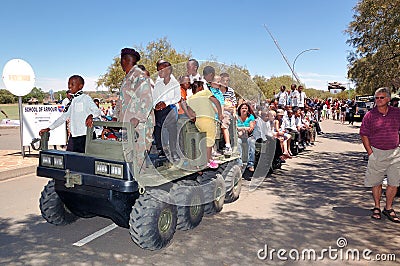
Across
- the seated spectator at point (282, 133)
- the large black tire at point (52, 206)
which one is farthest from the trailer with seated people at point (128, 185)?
the seated spectator at point (282, 133)

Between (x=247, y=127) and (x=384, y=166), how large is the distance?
361 cm

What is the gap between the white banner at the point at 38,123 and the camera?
10.7 metres

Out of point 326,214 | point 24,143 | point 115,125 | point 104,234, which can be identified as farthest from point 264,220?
point 24,143

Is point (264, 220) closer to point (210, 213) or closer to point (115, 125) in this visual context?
point (210, 213)

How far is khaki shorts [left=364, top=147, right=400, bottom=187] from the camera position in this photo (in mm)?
5605

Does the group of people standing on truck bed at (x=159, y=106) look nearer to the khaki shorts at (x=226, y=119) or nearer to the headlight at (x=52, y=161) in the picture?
the khaki shorts at (x=226, y=119)

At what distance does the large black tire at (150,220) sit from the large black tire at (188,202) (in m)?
0.24

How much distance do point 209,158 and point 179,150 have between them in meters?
0.72

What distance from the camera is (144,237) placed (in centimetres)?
419

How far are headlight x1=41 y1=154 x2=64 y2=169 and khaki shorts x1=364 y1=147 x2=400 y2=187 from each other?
4462mm

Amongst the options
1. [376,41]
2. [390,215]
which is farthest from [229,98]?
[376,41]

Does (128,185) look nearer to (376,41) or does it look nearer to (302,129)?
(302,129)

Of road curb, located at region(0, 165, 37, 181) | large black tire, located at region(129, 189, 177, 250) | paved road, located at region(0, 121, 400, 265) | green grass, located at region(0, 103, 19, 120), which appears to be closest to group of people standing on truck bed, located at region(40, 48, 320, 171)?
large black tire, located at region(129, 189, 177, 250)

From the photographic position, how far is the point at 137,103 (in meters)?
4.68
